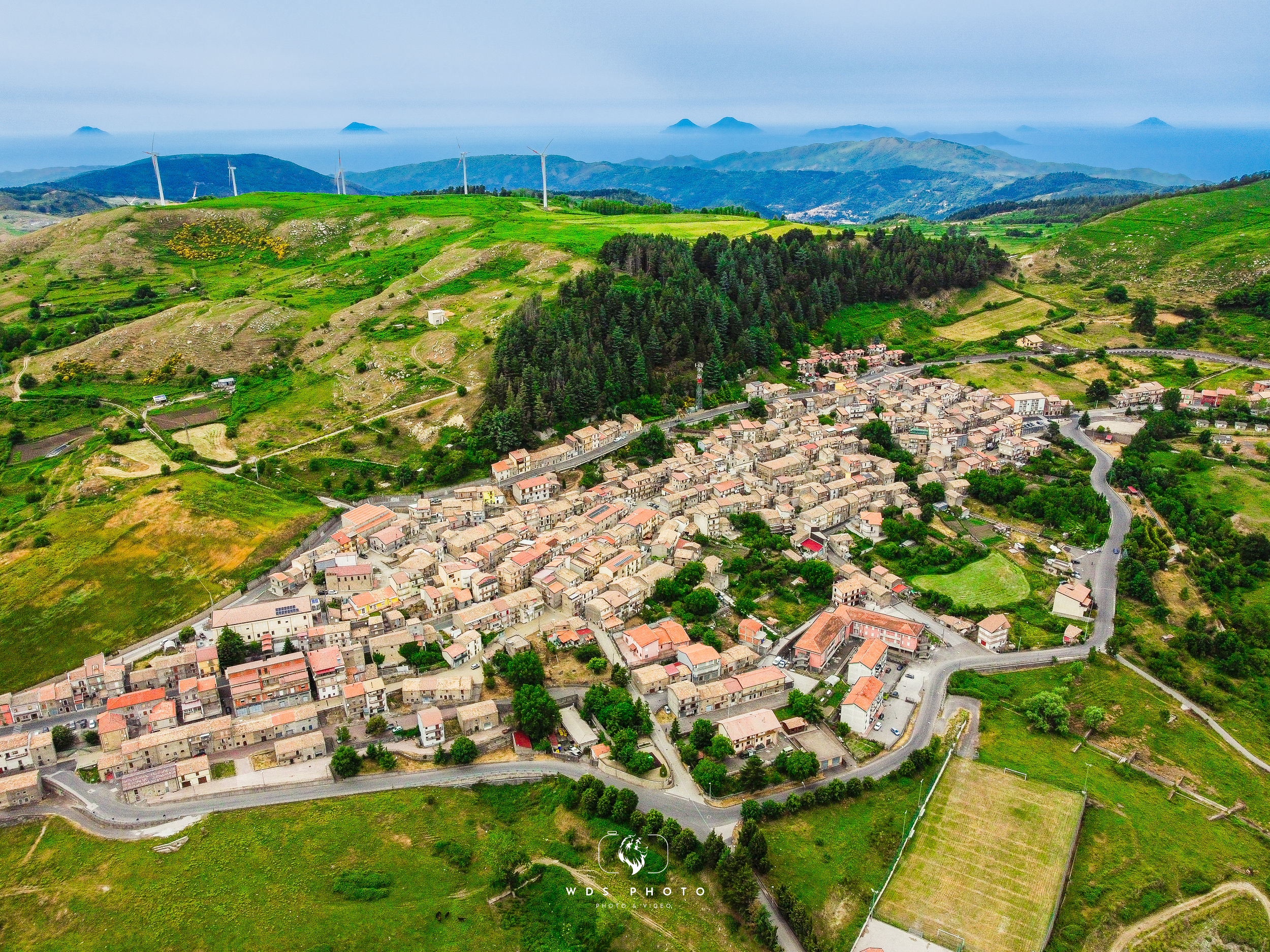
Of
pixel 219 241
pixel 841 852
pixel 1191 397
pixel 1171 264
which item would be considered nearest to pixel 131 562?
pixel 841 852

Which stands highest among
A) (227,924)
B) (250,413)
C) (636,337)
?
(636,337)

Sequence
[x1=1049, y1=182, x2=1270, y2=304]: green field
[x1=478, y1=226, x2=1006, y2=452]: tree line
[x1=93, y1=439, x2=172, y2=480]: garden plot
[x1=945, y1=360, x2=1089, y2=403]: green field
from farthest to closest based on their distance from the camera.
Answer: [x1=1049, y1=182, x2=1270, y2=304]: green field → [x1=945, y1=360, x2=1089, y2=403]: green field → [x1=478, y1=226, x2=1006, y2=452]: tree line → [x1=93, y1=439, x2=172, y2=480]: garden plot

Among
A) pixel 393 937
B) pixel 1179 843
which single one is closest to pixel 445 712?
pixel 393 937

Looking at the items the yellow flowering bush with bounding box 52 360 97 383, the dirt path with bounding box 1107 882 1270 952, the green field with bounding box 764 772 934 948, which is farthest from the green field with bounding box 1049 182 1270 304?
the yellow flowering bush with bounding box 52 360 97 383

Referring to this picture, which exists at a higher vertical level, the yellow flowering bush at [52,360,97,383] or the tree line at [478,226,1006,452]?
the tree line at [478,226,1006,452]

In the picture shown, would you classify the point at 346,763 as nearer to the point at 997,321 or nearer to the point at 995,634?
the point at 995,634

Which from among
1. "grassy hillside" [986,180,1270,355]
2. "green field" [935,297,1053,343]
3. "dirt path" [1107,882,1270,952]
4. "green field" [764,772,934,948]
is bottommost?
"green field" [764,772,934,948]

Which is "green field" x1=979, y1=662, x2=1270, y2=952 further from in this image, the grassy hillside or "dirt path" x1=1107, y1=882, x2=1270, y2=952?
the grassy hillside

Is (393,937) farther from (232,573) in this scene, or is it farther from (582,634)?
(232,573)

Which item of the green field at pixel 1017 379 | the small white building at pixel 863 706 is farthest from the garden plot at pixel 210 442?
the green field at pixel 1017 379
